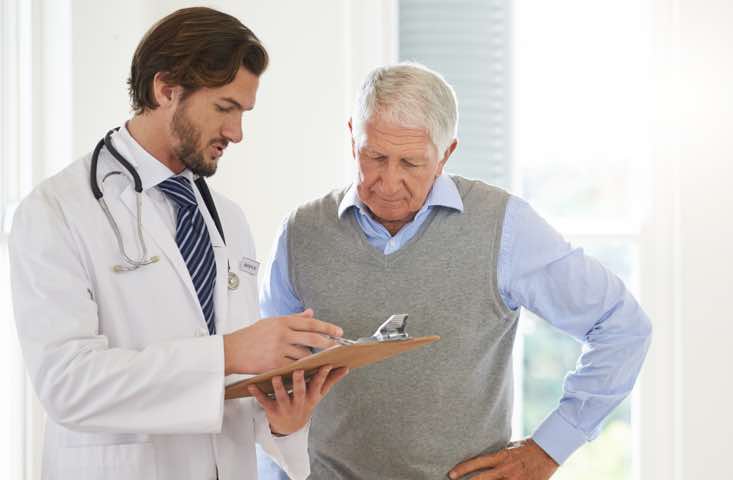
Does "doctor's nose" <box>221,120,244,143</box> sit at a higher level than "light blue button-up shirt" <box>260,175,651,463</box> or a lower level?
higher

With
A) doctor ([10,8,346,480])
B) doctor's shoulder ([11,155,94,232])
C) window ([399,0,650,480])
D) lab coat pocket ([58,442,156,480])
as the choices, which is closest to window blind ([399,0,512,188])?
window ([399,0,650,480])

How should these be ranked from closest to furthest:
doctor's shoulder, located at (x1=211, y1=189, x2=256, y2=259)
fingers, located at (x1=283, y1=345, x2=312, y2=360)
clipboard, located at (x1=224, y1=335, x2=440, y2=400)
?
clipboard, located at (x1=224, y1=335, x2=440, y2=400) < fingers, located at (x1=283, y1=345, x2=312, y2=360) < doctor's shoulder, located at (x1=211, y1=189, x2=256, y2=259)

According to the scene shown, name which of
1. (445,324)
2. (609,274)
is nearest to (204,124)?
(445,324)

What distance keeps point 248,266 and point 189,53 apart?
43 cm

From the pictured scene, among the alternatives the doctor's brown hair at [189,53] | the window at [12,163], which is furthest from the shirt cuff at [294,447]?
the window at [12,163]

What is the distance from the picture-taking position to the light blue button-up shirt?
191cm

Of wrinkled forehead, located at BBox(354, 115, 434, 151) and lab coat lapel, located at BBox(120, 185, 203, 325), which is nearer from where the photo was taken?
lab coat lapel, located at BBox(120, 185, 203, 325)

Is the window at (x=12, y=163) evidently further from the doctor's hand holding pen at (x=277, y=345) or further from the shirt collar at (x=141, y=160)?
the doctor's hand holding pen at (x=277, y=345)

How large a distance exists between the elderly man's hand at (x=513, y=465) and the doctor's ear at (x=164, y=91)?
3.09 feet

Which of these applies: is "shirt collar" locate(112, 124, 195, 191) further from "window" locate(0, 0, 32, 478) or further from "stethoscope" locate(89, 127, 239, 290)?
"window" locate(0, 0, 32, 478)

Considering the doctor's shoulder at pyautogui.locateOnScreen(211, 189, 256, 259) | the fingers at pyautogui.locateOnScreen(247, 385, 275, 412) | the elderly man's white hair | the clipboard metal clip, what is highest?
the elderly man's white hair

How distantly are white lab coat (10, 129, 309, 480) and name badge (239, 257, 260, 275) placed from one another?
10 centimetres

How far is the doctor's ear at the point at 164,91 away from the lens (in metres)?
1.57

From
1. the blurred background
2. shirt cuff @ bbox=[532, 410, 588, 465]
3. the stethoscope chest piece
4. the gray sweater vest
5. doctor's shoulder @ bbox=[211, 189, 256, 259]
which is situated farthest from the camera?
the blurred background
